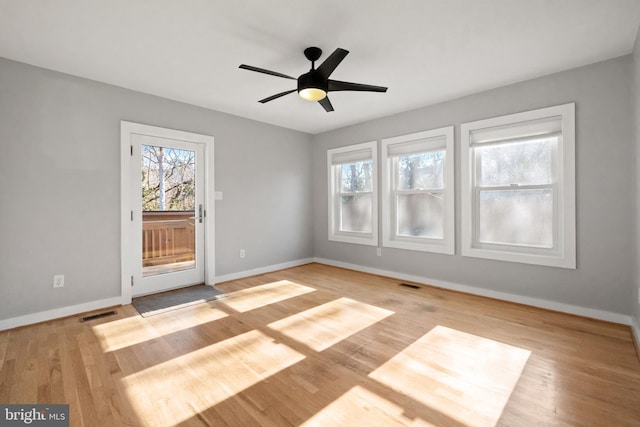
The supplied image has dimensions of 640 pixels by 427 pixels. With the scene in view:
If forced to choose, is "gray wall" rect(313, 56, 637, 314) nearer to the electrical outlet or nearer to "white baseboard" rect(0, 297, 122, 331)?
"white baseboard" rect(0, 297, 122, 331)

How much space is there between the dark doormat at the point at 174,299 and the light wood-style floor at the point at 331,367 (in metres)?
0.16

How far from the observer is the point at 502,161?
11.7ft

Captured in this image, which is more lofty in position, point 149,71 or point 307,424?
point 149,71

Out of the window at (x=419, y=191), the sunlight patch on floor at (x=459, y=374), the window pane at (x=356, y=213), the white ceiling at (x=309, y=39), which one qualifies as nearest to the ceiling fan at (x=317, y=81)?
the white ceiling at (x=309, y=39)

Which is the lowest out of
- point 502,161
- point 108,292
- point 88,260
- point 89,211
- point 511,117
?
point 108,292

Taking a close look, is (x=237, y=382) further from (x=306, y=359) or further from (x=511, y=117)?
(x=511, y=117)

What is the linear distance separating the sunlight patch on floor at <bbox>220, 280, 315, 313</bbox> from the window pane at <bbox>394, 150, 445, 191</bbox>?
7.06 feet

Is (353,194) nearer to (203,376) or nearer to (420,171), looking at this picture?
(420,171)

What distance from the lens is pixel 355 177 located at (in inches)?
204

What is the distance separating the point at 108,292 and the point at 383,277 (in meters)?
3.65

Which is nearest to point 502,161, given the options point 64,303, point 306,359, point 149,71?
point 306,359

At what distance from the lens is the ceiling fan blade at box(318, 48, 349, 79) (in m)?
2.14

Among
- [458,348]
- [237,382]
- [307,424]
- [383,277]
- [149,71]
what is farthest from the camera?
[383,277]

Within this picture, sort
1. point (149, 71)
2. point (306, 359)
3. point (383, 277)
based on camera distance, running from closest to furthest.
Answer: point (306, 359), point (149, 71), point (383, 277)
